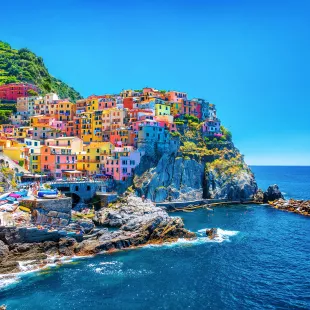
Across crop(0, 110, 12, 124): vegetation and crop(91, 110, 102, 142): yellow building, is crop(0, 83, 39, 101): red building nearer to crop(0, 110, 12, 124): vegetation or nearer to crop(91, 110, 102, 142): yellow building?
Answer: crop(0, 110, 12, 124): vegetation

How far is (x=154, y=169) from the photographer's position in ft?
309

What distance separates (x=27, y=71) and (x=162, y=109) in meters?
68.6

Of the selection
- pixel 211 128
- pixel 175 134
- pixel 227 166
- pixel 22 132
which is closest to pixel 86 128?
pixel 22 132

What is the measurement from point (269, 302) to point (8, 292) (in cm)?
2945

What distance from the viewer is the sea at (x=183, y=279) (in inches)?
1540

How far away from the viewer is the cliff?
93188mm

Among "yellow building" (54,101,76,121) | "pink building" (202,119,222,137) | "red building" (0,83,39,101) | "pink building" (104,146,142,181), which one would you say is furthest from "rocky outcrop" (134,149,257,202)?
"red building" (0,83,39,101)

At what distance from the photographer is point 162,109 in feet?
369

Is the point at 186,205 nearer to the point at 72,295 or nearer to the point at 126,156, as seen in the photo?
the point at 126,156

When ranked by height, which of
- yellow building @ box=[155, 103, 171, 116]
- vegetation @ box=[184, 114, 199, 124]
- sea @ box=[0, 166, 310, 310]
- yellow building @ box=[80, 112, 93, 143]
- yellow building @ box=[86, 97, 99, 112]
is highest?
yellow building @ box=[86, 97, 99, 112]

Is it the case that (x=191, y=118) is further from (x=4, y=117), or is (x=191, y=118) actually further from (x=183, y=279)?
(x=183, y=279)

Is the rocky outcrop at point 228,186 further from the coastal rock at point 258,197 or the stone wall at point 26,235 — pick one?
the stone wall at point 26,235

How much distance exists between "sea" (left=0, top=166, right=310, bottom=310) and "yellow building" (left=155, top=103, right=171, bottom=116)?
54238mm

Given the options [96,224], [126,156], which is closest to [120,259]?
[96,224]
